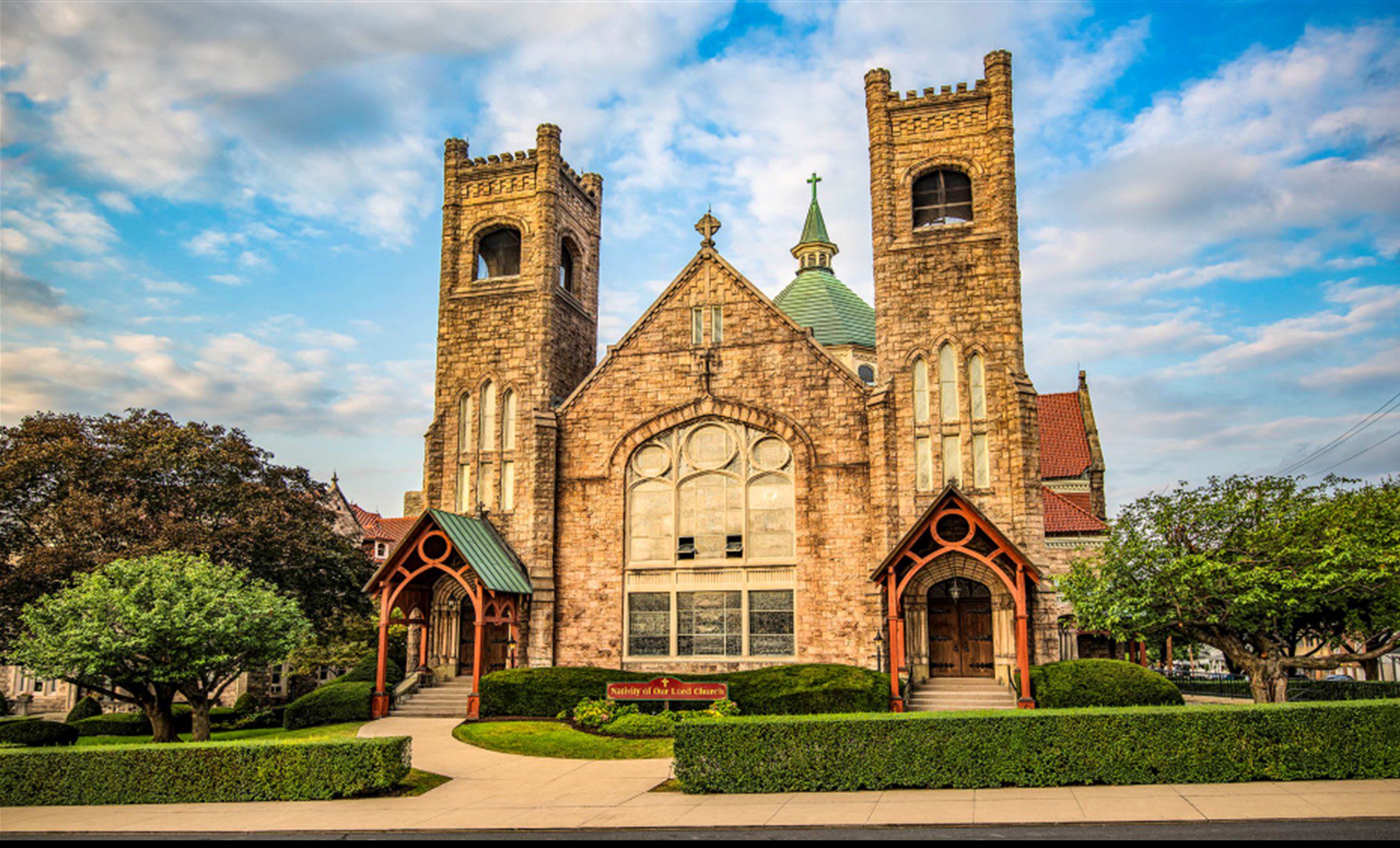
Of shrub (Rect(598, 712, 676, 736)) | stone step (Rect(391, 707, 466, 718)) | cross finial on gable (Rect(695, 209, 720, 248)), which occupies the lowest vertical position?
stone step (Rect(391, 707, 466, 718))

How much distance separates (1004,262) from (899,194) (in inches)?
152

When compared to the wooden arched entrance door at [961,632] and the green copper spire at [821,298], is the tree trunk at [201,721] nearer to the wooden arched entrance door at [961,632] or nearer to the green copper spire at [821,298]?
the wooden arched entrance door at [961,632]

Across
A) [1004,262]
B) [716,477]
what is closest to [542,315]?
[716,477]

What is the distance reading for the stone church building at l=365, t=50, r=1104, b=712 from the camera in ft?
94.4

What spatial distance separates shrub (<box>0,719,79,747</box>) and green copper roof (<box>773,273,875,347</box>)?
29.6 metres

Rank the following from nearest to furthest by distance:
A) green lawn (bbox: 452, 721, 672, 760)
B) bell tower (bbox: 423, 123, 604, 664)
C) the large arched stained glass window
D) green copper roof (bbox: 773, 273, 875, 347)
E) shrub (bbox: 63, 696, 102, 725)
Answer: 1. green lawn (bbox: 452, 721, 672, 760)
2. the large arched stained glass window
3. bell tower (bbox: 423, 123, 604, 664)
4. shrub (bbox: 63, 696, 102, 725)
5. green copper roof (bbox: 773, 273, 875, 347)

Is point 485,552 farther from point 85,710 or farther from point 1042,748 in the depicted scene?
Result: point 1042,748

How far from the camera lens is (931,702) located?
26703 mm

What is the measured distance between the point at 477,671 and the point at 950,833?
59.3 ft

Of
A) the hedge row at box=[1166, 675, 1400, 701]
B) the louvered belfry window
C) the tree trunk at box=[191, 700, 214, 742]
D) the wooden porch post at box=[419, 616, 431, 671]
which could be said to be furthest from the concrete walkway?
the louvered belfry window

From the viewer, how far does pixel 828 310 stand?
47.2 m

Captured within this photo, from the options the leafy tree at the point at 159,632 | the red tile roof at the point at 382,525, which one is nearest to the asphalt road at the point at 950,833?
the leafy tree at the point at 159,632

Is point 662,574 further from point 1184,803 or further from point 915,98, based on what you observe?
point 1184,803

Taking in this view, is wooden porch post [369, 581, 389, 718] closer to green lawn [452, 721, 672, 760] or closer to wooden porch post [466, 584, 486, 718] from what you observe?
wooden porch post [466, 584, 486, 718]
